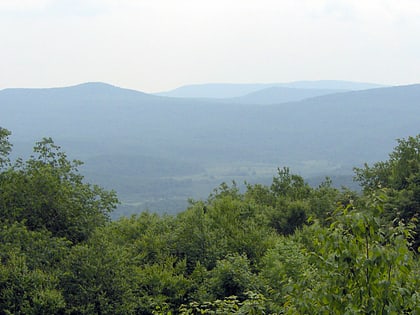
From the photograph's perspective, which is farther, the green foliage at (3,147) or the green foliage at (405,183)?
the green foliage at (405,183)

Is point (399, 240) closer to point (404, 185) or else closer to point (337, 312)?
point (337, 312)

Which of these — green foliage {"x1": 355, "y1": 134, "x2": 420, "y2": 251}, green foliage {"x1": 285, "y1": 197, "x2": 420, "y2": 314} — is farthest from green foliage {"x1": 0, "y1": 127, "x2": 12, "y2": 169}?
green foliage {"x1": 285, "y1": 197, "x2": 420, "y2": 314}

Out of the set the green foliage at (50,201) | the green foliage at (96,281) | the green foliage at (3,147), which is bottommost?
the green foliage at (96,281)

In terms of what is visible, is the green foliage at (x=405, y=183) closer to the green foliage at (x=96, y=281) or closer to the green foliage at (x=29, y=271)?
the green foliage at (x=96, y=281)

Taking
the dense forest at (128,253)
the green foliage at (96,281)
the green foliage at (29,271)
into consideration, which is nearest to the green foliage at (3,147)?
the dense forest at (128,253)

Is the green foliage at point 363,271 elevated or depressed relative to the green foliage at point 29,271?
elevated

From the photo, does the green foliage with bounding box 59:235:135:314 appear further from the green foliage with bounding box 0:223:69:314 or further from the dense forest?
the green foliage with bounding box 0:223:69:314

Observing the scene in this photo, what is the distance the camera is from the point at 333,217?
746cm

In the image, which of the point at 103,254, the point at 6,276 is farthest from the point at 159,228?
the point at 6,276

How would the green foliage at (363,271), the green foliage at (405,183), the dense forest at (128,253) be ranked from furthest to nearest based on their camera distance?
1. the green foliage at (405,183)
2. the dense forest at (128,253)
3. the green foliage at (363,271)

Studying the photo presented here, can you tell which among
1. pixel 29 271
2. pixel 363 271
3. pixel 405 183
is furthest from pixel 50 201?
pixel 405 183

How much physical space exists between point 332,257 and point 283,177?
31585 millimetres

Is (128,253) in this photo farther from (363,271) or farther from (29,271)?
(363,271)

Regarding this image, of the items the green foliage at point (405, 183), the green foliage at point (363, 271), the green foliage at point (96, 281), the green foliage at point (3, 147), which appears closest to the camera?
the green foliage at point (363, 271)
